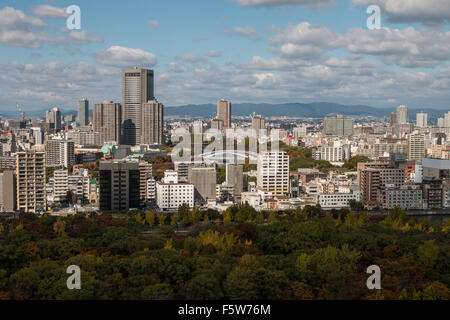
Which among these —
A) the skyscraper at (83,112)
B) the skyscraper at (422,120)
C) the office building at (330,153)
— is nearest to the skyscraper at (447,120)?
the skyscraper at (422,120)

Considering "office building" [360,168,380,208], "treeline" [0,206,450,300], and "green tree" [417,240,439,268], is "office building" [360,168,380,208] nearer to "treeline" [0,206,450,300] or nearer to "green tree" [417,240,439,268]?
"treeline" [0,206,450,300]

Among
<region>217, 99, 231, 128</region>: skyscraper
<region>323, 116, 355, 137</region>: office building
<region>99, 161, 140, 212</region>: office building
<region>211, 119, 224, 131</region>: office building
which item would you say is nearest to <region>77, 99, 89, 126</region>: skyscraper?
<region>217, 99, 231, 128</region>: skyscraper

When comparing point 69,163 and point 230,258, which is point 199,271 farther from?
point 69,163

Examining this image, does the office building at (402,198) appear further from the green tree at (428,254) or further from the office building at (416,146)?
the office building at (416,146)

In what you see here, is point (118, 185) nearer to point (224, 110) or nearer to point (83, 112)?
point (224, 110)

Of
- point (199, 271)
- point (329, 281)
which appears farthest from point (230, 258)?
point (329, 281)
